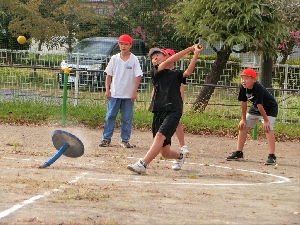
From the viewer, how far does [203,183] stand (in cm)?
905

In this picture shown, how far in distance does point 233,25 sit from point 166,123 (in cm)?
810

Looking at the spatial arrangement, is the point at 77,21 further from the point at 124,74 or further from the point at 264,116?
the point at 264,116

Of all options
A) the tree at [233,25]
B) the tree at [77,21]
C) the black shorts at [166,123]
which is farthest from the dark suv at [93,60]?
the black shorts at [166,123]

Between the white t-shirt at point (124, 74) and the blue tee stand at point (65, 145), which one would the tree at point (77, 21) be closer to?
the white t-shirt at point (124, 74)

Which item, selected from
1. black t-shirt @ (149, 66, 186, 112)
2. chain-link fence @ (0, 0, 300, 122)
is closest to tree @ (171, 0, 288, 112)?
chain-link fence @ (0, 0, 300, 122)

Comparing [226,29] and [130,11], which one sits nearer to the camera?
[226,29]

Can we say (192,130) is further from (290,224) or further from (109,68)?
(290,224)

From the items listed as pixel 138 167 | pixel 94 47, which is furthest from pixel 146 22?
pixel 138 167

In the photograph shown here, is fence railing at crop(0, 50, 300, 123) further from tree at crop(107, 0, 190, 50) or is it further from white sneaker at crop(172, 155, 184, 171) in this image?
white sneaker at crop(172, 155, 184, 171)

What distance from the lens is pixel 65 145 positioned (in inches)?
391

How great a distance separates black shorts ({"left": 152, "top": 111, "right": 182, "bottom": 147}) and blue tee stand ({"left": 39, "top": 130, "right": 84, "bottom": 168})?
1.02 meters

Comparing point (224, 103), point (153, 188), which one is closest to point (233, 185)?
point (153, 188)

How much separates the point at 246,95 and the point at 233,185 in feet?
8.82

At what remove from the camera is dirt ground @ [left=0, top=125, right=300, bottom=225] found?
22.1ft
